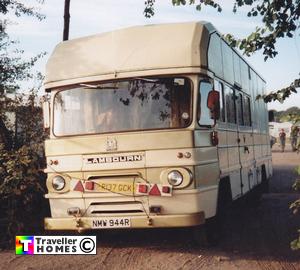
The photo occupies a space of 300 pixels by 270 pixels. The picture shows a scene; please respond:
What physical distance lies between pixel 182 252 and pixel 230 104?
327cm

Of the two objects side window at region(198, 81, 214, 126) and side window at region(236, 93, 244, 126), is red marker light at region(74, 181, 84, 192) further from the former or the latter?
side window at region(236, 93, 244, 126)

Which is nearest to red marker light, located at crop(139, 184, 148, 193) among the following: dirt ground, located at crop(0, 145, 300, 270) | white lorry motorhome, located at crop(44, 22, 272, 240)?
white lorry motorhome, located at crop(44, 22, 272, 240)

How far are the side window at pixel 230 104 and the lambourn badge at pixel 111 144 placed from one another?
271 cm

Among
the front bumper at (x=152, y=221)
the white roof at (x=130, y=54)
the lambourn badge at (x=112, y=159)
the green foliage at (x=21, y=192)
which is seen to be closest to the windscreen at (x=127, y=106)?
the white roof at (x=130, y=54)

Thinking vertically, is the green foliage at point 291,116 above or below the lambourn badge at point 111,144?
above

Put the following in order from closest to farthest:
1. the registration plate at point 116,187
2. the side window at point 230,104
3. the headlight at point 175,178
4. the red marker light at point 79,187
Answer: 1. the headlight at point 175,178
2. the registration plate at point 116,187
3. the red marker light at point 79,187
4. the side window at point 230,104

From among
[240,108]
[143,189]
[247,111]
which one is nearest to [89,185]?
[143,189]

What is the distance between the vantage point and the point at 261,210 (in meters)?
12.3

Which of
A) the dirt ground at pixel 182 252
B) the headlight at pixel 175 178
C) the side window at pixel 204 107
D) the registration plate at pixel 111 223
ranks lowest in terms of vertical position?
Answer: the dirt ground at pixel 182 252

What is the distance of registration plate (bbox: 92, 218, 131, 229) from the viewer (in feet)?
23.8

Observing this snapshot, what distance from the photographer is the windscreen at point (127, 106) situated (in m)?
7.45

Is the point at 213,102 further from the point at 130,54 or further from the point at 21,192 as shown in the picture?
the point at 21,192

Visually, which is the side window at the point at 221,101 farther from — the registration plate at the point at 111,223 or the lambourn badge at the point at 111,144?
the registration plate at the point at 111,223

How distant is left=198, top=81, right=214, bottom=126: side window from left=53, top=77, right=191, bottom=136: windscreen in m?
0.22
